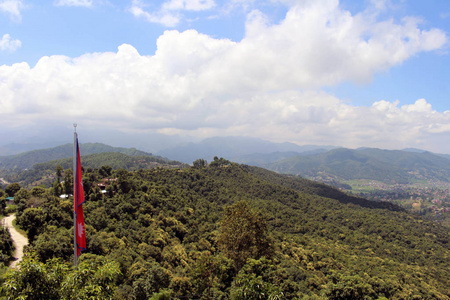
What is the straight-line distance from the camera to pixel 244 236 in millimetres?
19562

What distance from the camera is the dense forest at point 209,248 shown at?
39.3 feet

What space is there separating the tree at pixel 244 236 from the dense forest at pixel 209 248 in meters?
0.10

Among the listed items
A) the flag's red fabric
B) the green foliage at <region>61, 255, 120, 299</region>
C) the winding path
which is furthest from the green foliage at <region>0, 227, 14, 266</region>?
the green foliage at <region>61, 255, 120, 299</region>

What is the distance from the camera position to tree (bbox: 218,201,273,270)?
65.0ft

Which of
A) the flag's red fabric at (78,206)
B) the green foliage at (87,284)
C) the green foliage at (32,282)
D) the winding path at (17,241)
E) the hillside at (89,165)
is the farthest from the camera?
the hillside at (89,165)

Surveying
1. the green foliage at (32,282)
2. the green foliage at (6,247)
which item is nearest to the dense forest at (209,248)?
the green foliage at (32,282)

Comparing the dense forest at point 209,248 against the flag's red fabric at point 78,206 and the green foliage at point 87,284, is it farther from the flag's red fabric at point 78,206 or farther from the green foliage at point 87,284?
the flag's red fabric at point 78,206

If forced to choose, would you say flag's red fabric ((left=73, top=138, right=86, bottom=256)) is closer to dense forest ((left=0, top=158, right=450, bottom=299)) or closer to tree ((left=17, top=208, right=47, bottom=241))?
dense forest ((left=0, top=158, right=450, bottom=299))

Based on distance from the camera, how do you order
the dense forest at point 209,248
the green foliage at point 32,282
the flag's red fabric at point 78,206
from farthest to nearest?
the dense forest at point 209,248
the flag's red fabric at point 78,206
the green foliage at point 32,282

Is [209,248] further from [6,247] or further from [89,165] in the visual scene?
[89,165]

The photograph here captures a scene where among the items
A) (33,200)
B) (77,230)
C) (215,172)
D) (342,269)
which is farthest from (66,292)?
(215,172)

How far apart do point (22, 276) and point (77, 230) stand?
2182 millimetres

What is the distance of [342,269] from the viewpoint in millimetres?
34812

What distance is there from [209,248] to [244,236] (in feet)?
54.8
